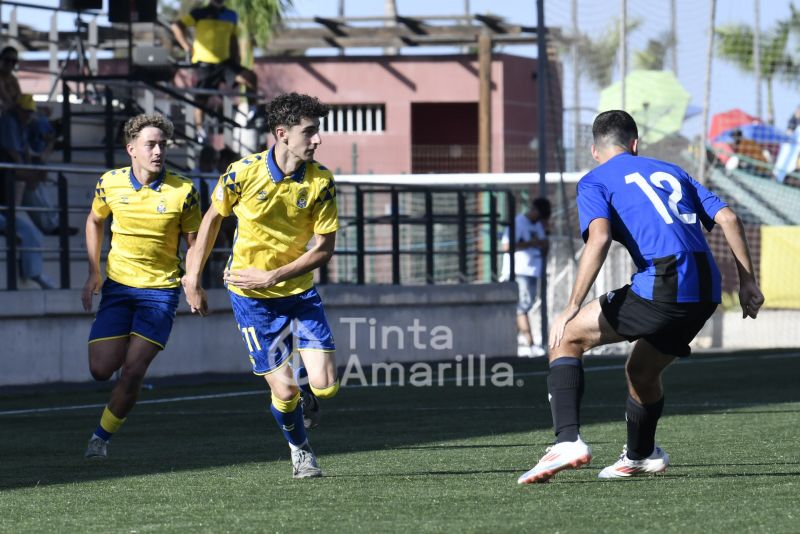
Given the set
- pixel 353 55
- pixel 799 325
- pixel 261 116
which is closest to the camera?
pixel 261 116

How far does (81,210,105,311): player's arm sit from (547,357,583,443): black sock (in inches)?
140

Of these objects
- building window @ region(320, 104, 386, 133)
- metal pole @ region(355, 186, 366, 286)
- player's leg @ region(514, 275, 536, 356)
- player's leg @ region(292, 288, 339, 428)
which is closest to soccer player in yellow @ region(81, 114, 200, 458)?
player's leg @ region(292, 288, 339, 428)

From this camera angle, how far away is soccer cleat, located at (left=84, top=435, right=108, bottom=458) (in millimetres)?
9844

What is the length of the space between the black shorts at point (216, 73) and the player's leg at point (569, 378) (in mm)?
15976

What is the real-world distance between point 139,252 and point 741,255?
4092 mm

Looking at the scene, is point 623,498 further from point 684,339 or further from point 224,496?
point 224,496

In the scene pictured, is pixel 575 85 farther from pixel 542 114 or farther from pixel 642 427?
pixel 642 427

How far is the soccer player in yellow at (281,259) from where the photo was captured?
8516 millimetres

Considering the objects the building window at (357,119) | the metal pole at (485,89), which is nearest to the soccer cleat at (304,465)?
the metal pole at (485,89)

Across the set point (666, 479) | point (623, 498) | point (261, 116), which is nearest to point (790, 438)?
point (666, 479)

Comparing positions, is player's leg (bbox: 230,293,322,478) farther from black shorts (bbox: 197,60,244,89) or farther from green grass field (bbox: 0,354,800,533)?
black shorts (bbox: 197,60,244,89)

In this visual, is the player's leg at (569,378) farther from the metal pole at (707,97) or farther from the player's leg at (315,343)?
the metal pole at (707,97)

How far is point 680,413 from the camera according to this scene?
12.9 m

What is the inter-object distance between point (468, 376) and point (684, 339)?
1080cm
